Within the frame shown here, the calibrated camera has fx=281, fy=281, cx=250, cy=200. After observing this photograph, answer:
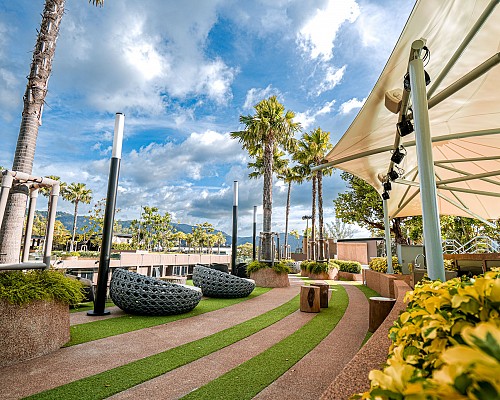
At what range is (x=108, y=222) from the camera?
543 cm

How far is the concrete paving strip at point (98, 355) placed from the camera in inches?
99.6

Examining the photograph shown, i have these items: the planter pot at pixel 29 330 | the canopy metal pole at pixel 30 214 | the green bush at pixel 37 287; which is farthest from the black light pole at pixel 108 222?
the planter pot at pixel 29 330

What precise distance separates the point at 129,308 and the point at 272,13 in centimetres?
912

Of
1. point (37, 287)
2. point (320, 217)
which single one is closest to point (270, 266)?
point (320, 217)

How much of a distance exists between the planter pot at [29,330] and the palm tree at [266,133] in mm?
9797

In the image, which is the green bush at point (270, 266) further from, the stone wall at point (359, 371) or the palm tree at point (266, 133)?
the stone wall at point (359, 371)

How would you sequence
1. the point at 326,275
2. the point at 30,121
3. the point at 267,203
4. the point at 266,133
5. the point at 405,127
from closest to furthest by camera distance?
the point at 405,127
the point at 30,121
the point at 267,203
the point at 266,133
the point at 326,275

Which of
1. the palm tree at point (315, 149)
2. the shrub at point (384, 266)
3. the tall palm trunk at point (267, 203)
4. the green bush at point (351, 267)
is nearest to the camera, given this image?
the shrub at point (384, 266)

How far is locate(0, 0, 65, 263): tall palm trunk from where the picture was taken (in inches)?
171

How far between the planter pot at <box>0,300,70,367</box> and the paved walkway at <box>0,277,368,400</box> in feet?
0.41

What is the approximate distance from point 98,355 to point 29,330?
0.78m

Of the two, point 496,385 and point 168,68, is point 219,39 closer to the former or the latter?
point 168,68

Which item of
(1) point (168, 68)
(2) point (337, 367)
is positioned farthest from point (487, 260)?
(1) point (168, 68)

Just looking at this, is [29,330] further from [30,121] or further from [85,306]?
[30,121]
